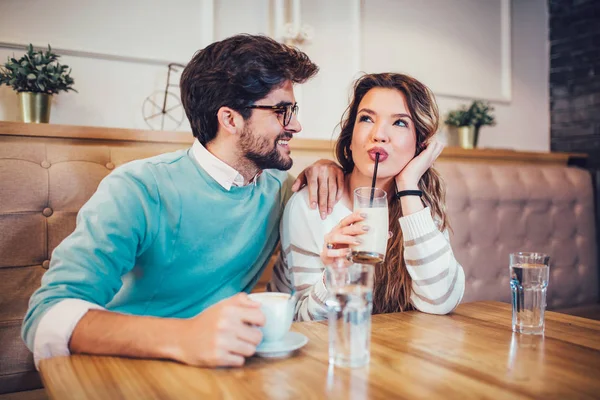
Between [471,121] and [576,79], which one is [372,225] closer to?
[471,121]

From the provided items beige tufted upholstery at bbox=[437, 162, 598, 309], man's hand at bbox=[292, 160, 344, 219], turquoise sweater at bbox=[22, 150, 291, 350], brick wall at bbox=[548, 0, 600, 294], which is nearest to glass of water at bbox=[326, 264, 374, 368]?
turquoise sweater at bbox=[22, 150, 291, 350]

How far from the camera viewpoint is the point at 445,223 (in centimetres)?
164

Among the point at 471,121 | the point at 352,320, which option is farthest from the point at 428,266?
the point at 471,121

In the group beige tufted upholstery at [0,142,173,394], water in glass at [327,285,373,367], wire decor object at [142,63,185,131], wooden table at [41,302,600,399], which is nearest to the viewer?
wooden table at [41,302,600,399]

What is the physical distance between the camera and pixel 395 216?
1674 millimetres

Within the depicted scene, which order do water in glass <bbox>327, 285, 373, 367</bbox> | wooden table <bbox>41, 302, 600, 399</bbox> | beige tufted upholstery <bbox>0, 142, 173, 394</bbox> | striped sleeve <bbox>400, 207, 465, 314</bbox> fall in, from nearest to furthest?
1. wooden table <bbox>41, 302, 600, 399</bbox>
2. water in glass <bbox>327, 285, 373, 367</bbox>
3. striped sleeve <bbox>400, 207, 465, 314</bbox>
4. beige tufted upholstery <bbox>0, 142, 173, 394</bbox>

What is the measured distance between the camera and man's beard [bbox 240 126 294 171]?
1.59 meters

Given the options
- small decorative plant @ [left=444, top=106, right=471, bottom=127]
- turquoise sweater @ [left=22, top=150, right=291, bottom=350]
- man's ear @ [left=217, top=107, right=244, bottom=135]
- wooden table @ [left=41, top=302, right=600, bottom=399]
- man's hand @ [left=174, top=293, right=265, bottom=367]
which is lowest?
wooden table @ [left=41, top=302, right=600, bottom=399]

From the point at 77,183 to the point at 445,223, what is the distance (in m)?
1.27

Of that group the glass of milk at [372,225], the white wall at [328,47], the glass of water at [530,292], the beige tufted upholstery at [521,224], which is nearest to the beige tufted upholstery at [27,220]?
the white wall at [328,47]

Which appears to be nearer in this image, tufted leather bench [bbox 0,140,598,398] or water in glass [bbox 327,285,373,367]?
water in glass [bbox 327,285,373,367]

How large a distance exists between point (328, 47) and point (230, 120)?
1358 mm

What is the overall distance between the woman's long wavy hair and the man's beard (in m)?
0.32

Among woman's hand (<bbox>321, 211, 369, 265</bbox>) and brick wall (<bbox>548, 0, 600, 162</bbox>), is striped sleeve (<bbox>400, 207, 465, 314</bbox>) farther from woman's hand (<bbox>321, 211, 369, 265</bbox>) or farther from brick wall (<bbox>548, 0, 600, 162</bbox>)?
brick wall (<bbox>548, 0, 600, 162</bbox>)
